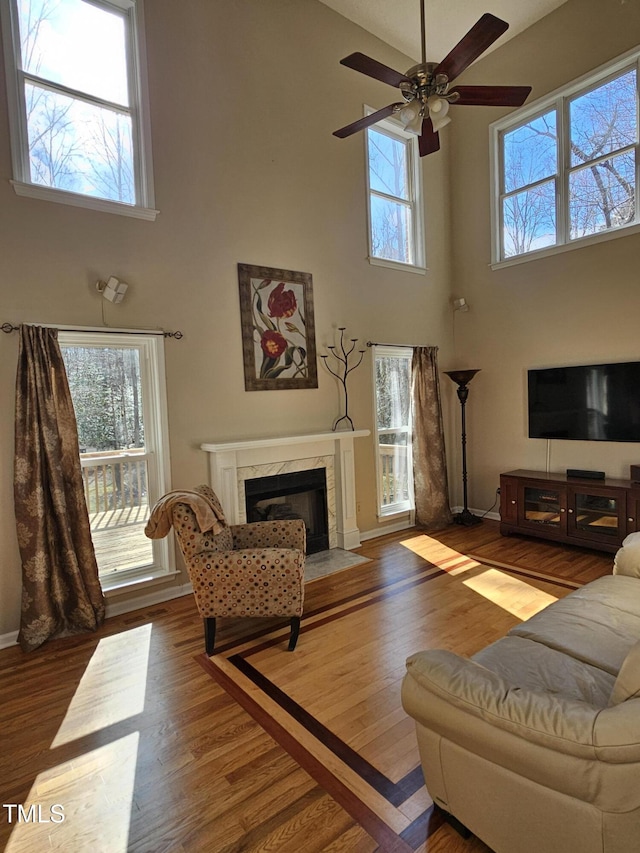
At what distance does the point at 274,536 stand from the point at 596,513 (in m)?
3.07

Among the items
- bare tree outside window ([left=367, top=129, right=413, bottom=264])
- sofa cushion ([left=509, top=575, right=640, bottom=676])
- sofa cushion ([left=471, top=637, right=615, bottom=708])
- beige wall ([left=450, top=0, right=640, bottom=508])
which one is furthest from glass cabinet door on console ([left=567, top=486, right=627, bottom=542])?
bare tree outside window ([left=367, top=129, right=413, bottom=264])

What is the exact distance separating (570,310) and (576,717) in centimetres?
456

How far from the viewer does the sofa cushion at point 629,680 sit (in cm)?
127

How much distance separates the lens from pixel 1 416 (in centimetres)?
304

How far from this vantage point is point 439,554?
4535 millimetres

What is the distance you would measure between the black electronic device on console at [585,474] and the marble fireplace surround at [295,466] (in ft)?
6.75

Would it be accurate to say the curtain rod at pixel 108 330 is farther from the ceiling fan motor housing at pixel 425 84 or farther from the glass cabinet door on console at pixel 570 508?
the glass cabinet door on console at pixel 570 508

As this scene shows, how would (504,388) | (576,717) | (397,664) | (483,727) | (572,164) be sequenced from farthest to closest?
(504,388) < (572,164) < (397,664) < (483,727) < (576,717)

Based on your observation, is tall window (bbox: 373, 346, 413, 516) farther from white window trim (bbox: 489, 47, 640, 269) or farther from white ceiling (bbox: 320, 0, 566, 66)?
white ceiling (bbox: 320, 0, 566, 66)

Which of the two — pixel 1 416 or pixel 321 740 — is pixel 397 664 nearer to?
pixel 321 740

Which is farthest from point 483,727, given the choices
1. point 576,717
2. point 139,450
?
point 139,450

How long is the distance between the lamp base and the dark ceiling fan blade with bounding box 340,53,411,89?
4.32 meters

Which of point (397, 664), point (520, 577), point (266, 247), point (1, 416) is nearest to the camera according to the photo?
point (397, 664)

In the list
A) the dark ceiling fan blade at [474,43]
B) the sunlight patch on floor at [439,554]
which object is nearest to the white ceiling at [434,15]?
the dark ceiling fan blade at [474,43]
